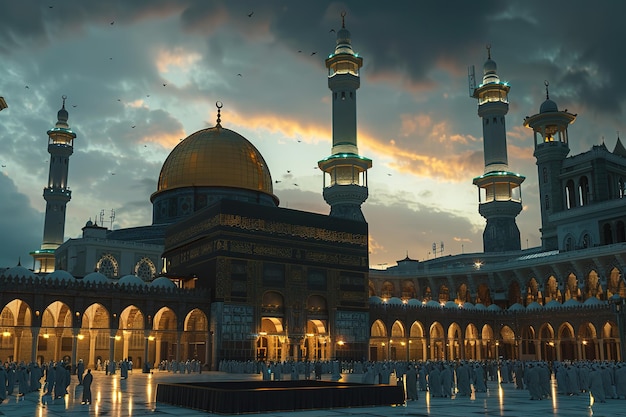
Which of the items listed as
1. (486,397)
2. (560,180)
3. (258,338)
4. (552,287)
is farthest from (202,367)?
(560,180)

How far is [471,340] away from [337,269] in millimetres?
Answer: 15008

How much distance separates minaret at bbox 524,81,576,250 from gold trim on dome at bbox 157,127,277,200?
25160 mm

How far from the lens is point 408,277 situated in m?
57.5

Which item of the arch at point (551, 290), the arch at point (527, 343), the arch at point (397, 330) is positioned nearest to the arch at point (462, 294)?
the arch at point (527, 343)

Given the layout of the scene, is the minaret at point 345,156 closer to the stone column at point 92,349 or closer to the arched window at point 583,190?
the arched window at point 583,190

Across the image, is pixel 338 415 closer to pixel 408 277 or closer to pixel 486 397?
pixel 486 397

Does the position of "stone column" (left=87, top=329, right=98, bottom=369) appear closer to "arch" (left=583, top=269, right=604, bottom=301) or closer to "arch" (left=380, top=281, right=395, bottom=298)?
"arch" (left=380, top=281, right=395, bottom=298)

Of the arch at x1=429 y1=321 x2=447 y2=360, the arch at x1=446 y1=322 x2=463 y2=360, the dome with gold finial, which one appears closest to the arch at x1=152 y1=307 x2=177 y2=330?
the dome with gold finial

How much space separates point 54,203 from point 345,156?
2726 centimetres

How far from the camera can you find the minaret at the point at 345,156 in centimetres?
5622

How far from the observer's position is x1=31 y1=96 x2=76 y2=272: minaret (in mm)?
59188

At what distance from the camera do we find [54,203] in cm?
5969

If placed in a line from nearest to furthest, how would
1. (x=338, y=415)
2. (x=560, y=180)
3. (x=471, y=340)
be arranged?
(x=338, y=415), (x=471, y=340), (x=560, y=180)

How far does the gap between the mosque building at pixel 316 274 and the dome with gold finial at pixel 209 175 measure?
0.11 metres
